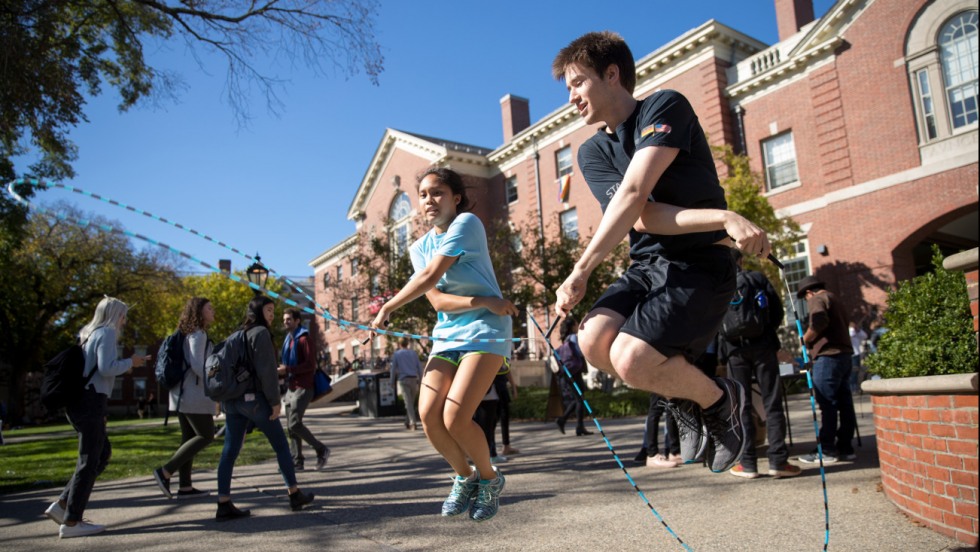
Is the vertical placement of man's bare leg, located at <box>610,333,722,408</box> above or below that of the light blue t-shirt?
below

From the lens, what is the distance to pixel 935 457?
14.2 feet

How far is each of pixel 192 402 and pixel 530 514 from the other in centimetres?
402

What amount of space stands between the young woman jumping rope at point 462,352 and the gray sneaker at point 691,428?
1059 millimetres

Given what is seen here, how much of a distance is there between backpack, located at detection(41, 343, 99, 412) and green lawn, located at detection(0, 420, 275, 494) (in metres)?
4.27

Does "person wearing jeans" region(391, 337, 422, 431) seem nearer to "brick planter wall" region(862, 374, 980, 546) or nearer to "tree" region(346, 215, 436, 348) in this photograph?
"tree" region(346, 215, 436, 348)

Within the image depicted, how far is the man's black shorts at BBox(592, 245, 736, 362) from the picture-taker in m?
2.99

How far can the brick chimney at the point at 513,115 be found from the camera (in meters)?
39.5

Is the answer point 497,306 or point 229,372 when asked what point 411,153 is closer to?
point 229,372

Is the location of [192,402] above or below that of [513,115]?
below

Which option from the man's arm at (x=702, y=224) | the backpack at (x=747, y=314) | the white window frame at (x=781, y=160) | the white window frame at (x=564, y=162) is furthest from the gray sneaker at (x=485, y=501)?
the white window frame at (x=564, y=162)

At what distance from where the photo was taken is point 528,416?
56.5ft

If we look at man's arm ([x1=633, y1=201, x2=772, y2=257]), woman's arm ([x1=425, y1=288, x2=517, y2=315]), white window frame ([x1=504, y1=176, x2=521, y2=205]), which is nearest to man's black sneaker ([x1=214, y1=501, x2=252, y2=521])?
woman's arm ([x1=425, y1=288, x2=517, y2=315])

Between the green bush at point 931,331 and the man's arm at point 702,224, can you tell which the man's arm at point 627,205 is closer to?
the man's arm at point 702,224

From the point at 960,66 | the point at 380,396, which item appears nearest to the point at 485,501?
the point at 380,396
